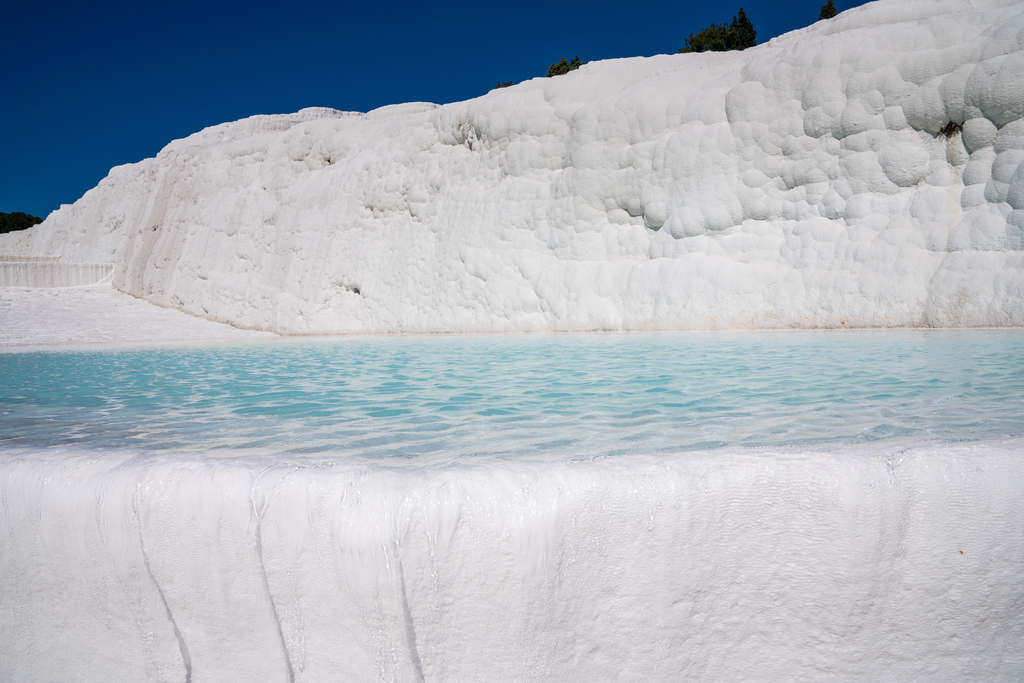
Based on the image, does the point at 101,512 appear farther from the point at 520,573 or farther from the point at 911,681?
the point at 911,681

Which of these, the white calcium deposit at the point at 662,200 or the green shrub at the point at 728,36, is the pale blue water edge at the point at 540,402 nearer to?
the white calcium deposit at the point at 662,200

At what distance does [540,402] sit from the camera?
3551 mm

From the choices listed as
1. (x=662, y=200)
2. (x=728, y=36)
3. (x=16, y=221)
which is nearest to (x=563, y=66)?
(x=728, y=36)

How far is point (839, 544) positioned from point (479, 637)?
1.00m

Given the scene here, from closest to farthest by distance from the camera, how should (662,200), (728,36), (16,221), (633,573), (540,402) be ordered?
(633,573) < (540,402) < (662,200) < (728,36) < (16,221)

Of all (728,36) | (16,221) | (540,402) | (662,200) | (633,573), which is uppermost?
(728,36)

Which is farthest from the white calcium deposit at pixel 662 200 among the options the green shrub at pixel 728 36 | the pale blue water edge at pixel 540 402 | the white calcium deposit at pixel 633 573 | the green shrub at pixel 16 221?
the green shrub at pixel 16 221

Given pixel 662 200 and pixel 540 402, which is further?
pixel 662 200

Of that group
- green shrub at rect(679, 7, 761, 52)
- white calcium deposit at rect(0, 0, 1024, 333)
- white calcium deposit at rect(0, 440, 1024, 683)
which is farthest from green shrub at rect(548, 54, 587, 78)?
white calcium deposit at rect(0, 440, 1024, 683)

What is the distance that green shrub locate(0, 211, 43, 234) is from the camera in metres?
39.2

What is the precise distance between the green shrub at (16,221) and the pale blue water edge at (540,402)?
43091 mm

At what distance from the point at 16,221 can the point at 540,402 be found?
164 feet

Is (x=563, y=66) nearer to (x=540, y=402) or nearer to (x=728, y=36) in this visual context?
(x=728, y=36)

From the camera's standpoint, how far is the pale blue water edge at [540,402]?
8.14ft
